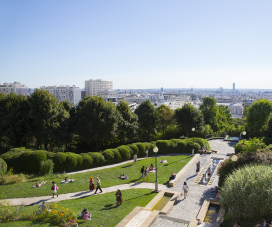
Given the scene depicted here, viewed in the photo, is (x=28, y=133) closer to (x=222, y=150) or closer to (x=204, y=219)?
(x=204, y=219)

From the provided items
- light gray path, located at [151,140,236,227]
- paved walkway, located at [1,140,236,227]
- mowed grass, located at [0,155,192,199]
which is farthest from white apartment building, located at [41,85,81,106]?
paved walkway, located at [1,140,236,227]

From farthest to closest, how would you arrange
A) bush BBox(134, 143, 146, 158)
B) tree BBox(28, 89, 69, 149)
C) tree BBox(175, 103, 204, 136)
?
tree BBox(175, 103, 204, 136), bush BBox(134, 143, 146, 158), tree BBox(28, 89, 69, 149)

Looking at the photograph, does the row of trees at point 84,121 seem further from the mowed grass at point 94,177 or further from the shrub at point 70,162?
the mowed grass at point 94,177

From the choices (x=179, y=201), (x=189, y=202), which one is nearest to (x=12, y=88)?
(x=179, y=201)

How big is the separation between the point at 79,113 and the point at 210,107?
33241mm

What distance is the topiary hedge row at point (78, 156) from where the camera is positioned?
2014 centimetres

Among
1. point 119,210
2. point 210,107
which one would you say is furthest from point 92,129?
point 210,107

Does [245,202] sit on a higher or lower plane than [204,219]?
higher

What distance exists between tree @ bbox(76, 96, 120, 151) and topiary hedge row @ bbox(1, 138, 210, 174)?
4.96m

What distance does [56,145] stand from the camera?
94.6 feet

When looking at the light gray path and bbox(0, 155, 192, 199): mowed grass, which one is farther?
bbox(0, 155, 192, 199): mowed grass

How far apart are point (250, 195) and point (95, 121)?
2221 cm

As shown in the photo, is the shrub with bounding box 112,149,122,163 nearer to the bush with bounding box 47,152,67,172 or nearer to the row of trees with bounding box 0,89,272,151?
the row of trees with bounding box 0,89,272,151

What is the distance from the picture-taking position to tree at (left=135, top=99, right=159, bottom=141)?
38562 millimetres
